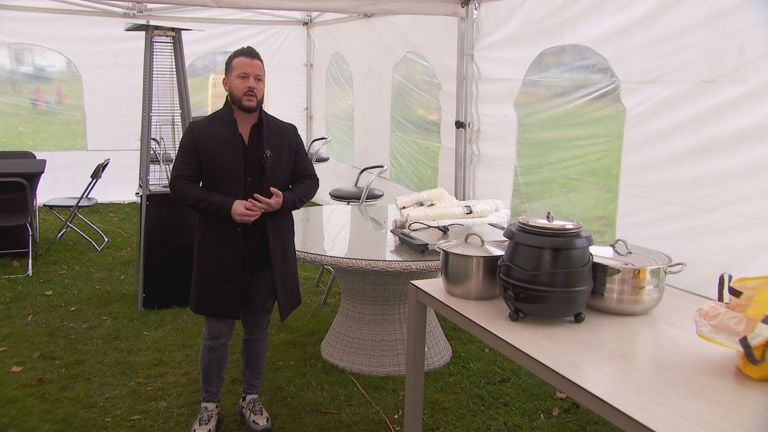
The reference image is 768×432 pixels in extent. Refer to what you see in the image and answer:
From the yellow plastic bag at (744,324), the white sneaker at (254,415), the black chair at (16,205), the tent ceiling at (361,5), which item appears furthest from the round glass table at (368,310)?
the black chair at (16,205)

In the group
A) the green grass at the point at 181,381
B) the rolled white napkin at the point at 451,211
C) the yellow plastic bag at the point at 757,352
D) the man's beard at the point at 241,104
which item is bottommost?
the green grass at the point at 181,381

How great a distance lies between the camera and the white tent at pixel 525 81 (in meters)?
2.80

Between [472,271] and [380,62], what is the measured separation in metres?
4.90

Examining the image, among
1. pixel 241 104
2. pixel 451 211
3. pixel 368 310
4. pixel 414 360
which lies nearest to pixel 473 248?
pixel 414 360

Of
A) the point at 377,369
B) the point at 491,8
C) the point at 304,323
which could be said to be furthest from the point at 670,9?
the point at 304,323

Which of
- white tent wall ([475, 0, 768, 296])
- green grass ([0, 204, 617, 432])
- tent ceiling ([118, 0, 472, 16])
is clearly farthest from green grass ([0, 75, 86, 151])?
white tent wall ([475, 0, 768, 296])

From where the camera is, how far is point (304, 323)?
13.8 ft

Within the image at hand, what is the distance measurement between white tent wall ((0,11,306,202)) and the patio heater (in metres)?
3.91

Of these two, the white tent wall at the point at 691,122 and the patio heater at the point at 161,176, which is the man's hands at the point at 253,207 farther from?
the white tent wall at the point at 691,122

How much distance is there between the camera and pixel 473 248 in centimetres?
200

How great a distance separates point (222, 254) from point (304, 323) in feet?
5.83

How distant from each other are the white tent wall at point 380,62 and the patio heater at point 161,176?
2148mm

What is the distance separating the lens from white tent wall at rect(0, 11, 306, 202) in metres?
7.64

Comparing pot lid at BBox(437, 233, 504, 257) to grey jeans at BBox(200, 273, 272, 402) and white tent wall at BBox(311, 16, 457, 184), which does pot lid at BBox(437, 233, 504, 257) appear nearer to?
grey jeans at BBox(200, 273, 272, 402)
